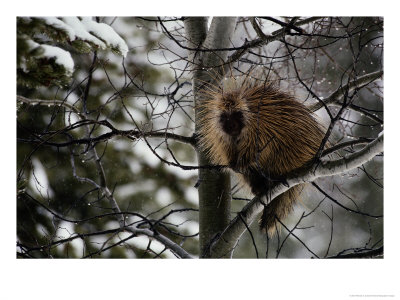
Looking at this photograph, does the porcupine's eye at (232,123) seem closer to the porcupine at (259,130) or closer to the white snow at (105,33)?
the porcupine at (259,130)

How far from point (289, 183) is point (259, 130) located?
0.30 meters

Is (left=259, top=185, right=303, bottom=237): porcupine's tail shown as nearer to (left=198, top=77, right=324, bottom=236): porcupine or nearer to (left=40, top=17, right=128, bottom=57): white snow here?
(left=198, top=77, right=324, bottom=236): porcupine

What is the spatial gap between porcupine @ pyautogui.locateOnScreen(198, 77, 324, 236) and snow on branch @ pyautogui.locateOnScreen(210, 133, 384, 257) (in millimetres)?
63

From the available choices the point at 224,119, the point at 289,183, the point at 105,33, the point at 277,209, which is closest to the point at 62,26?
the point at 105,33

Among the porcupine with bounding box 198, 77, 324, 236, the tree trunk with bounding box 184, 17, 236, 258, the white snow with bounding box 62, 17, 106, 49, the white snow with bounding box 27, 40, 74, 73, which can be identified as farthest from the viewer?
the tree trunk with bounding box 184, 17, 236, 258

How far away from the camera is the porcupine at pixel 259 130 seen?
209 centimetres

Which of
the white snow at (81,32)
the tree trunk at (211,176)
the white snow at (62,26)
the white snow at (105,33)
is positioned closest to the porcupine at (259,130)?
the tree trunk at (211,176)

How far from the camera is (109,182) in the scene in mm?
2619

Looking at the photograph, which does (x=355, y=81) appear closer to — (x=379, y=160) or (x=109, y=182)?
(x=379, y=160)

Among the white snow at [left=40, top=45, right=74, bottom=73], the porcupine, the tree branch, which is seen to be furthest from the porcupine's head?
the white snow at [left=40, top=45, right=74, bottom=73]

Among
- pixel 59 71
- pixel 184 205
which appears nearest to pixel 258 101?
pixel 184 205

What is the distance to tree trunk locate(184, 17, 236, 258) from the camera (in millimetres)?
2221
